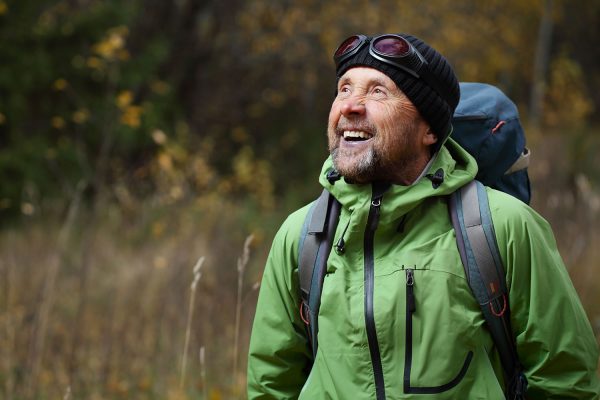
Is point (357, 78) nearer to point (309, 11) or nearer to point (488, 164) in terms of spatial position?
point (488, 164)

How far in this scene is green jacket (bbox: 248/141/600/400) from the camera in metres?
2.01

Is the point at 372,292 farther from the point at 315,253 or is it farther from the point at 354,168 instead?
the point at 354,168

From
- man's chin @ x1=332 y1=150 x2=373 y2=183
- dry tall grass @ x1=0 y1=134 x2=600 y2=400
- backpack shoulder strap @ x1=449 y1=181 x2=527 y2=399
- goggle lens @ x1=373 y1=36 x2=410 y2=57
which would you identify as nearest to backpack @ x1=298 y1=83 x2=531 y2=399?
backpack shoulder strap @ x1=449 y1=181 x2=527 y2=399

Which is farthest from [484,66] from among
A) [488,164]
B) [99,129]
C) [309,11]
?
[488,164]

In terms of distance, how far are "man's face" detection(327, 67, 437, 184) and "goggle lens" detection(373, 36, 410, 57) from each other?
58mm

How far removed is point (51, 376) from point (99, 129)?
4382 mm

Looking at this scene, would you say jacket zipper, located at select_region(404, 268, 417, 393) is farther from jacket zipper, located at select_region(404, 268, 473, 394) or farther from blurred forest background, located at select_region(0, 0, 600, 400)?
blurred forest background, located at select_region(0, 0, 600, 400)

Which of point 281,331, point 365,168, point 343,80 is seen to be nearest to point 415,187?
point 365,168

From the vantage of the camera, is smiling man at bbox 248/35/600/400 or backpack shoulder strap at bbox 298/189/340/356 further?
backpack shoulder strap at bbox 298/189/340/356

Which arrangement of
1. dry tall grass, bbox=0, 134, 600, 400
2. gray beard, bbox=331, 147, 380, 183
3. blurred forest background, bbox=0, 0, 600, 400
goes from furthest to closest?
blurred forest background, bbox=0, 0, 600, 400 → dry tall grass, bbox=0, 134, 600, 400 → gray beard, bbox=331, 147, 380, 183

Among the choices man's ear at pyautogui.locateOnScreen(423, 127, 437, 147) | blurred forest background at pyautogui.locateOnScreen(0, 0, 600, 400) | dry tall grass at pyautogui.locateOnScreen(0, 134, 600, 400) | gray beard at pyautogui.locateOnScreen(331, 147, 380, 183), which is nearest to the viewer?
gray beard at pyautogui.locateOnScreen(331, 147, 380, 183)

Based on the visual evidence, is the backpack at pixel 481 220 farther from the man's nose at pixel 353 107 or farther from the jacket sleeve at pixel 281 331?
the man's nose at pixel 353 107

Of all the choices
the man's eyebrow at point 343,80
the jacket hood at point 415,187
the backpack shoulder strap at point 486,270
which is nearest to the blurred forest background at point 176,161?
the jacket hood at point 415,187

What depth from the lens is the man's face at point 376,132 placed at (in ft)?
7.09
